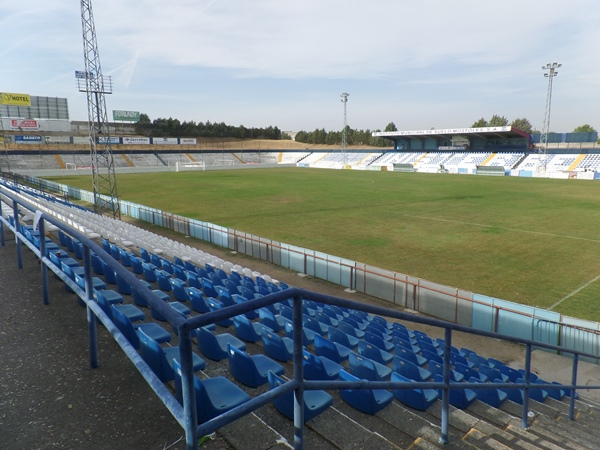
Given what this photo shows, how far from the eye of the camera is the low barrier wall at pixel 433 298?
11617 mm

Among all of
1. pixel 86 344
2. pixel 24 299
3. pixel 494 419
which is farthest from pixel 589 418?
pixel 24 299

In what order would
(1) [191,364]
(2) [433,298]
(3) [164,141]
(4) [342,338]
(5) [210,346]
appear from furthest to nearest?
(3) [164,141] < (2) [433,298] < (4) [342,338] < (5) [210,346] < (1) [191,364]

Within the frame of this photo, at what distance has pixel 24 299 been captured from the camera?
579cm

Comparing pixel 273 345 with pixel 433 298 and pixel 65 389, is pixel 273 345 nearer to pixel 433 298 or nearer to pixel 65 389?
pixel 65 389

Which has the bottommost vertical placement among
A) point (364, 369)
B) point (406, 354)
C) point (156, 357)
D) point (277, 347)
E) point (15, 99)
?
point (406, 354)

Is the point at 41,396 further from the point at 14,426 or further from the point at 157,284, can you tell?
the point at 157,284

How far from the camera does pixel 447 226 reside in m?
29.0

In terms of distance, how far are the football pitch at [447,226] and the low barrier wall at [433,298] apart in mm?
3222

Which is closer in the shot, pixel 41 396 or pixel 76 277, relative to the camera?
pixel 41 396

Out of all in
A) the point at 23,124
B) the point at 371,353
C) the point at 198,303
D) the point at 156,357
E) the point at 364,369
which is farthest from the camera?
the point at 23,124

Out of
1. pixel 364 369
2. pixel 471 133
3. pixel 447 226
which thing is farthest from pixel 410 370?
pixel 471 133

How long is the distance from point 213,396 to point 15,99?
357 feet

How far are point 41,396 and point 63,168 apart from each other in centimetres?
8702

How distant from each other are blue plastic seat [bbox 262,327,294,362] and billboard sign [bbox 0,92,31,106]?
106 meters
